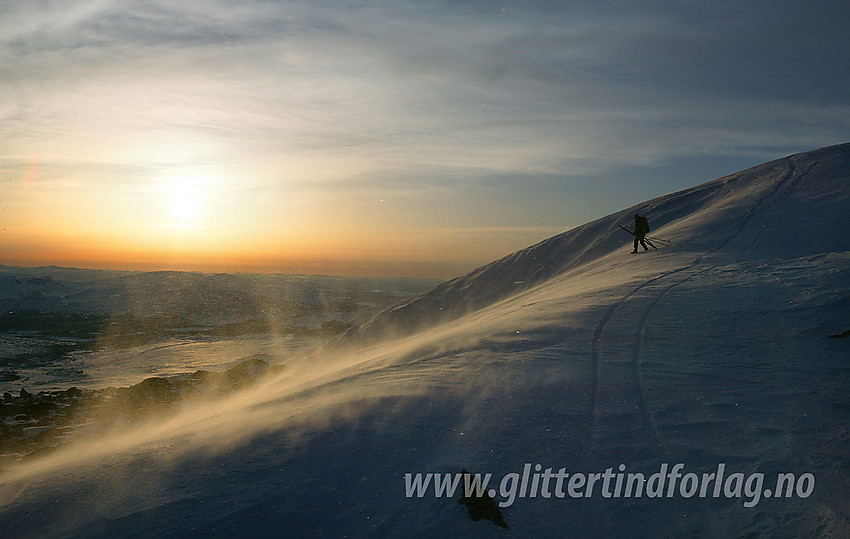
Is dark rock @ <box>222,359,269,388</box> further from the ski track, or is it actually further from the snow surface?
the ski track

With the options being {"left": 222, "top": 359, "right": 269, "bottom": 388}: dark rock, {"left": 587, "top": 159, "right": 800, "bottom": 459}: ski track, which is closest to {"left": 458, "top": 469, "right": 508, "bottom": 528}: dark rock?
{"left": 587, "top": 159, "right": 800, "bottom": 459}: ski track

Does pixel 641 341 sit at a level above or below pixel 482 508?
above

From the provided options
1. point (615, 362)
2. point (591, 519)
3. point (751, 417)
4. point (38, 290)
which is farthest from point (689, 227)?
point (38, 290)

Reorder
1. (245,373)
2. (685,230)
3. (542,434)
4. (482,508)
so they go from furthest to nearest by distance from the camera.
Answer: (245,373) < (685,230) < (542,434) < (482,508)

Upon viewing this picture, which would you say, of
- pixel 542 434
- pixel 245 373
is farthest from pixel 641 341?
pixel 245 373

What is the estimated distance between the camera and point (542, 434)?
22.7 feet

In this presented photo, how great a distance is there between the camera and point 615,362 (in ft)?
29.0

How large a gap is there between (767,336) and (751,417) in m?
3.38

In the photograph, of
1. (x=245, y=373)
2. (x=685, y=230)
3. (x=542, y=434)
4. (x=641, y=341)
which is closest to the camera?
(x=542, y=434)

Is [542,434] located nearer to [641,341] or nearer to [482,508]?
[482,508]

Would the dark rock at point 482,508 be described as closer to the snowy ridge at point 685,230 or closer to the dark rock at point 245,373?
the snowy ridge at point 685,230

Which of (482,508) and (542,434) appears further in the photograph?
(542,434)

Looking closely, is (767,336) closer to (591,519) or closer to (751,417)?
(751,417)

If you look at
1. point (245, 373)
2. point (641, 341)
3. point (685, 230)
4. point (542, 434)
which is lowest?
point (245, 373)
